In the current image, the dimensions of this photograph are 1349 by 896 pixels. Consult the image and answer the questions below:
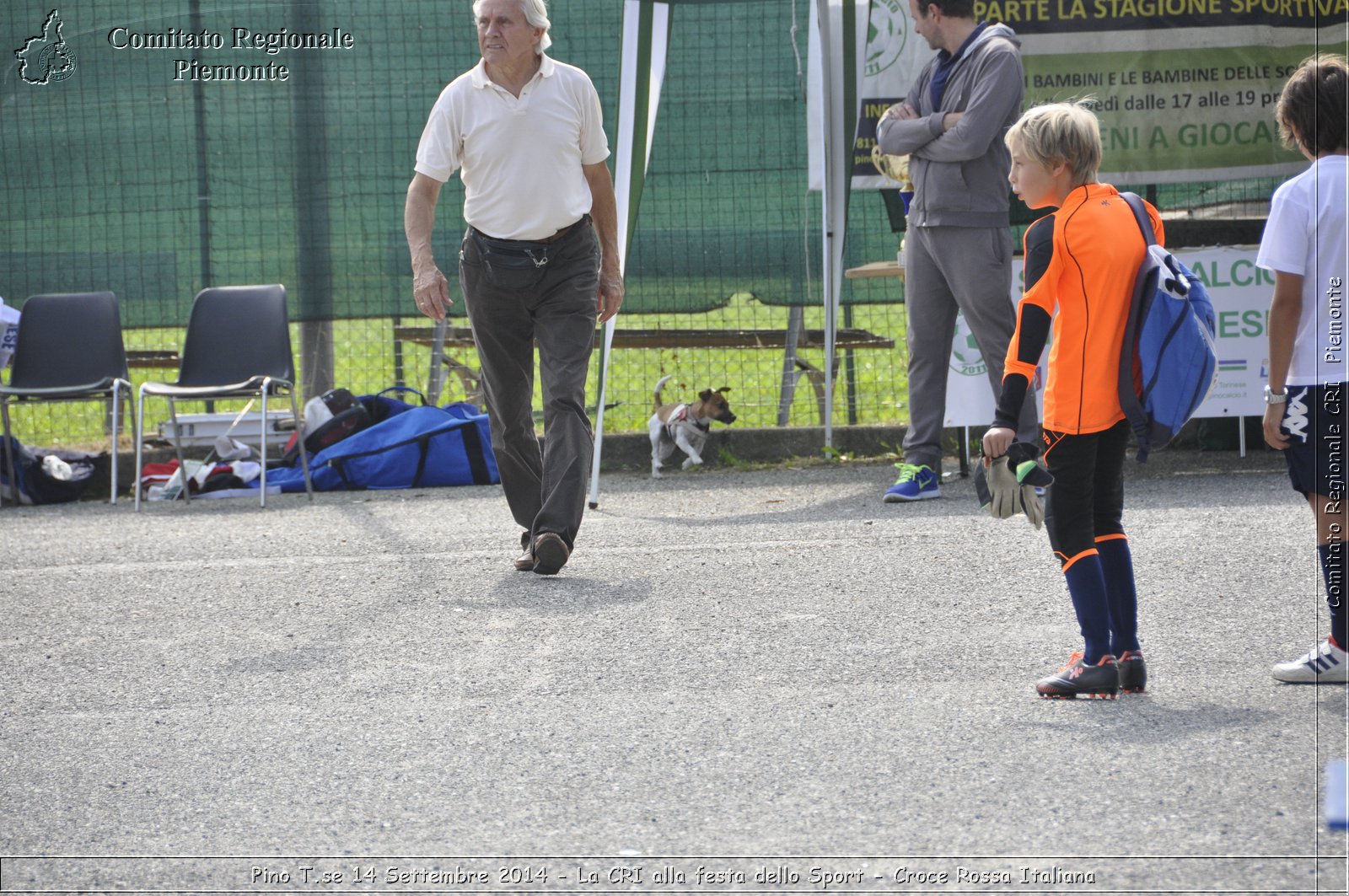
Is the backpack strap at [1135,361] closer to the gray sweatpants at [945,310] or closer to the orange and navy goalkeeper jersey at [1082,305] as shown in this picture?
the orange and navy goalkeeper jersey at [1082,305]

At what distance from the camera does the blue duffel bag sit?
827 cm

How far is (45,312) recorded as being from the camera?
8.59 m

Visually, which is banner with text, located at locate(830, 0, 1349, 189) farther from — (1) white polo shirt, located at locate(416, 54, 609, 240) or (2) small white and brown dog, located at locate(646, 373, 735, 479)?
(1) white polo shirt, located at locate(416, 54, 609, 240)

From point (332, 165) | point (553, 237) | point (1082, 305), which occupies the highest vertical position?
point (332, 165)

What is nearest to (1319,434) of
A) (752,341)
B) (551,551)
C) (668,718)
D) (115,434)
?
(668,718)

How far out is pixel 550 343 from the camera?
5.73m

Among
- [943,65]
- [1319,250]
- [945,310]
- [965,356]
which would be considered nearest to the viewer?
[1319,250]

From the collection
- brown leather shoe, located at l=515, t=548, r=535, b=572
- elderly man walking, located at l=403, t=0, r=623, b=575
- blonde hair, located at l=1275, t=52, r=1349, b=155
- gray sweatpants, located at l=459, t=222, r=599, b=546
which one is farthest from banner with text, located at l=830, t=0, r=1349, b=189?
blonde hair, located at l=1275, t=52, r=1349, b=155

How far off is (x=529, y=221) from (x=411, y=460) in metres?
2.91

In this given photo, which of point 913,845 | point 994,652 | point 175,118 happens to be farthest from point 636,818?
point 175,118

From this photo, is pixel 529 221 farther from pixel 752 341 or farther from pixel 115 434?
pixel 115 434

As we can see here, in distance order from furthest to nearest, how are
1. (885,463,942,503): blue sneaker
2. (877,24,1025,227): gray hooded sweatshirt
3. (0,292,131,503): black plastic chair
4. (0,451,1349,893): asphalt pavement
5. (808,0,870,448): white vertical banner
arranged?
(0,292,131,503): black plastic chair
(808,0,870,448): white vertical banner
(885,463,942,503): blue sneaker
(877,24,1025,227): gray hooded sweatshirt
(0,451,1349,893): asphalt pavement

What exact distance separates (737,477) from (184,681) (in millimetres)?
4280

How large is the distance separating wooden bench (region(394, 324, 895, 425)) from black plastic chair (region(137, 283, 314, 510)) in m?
0.77
